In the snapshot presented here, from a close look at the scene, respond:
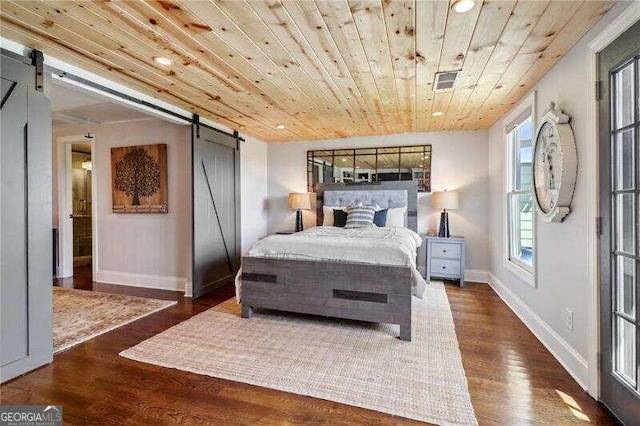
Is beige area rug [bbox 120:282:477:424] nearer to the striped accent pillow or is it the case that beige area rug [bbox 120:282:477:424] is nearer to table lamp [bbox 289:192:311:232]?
the striped accent pillow

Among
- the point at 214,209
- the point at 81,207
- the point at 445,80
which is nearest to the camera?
the point at 445,80

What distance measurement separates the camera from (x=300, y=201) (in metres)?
5.04

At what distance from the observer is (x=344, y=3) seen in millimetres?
1688

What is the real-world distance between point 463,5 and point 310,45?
981 millimetres

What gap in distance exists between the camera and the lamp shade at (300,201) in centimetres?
503

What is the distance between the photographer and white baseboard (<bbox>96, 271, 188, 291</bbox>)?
420 cm

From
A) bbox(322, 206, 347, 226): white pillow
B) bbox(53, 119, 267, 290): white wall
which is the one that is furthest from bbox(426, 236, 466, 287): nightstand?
bbox(53, 119, 267, 290): white wall

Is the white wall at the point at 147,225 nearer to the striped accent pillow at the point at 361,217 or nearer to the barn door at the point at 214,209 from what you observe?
the barn door at the point at 214,209

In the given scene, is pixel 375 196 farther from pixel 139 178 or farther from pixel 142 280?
pixel 142 280

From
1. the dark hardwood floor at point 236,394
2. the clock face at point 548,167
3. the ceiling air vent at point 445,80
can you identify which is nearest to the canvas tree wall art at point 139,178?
the dark hardwood floor at point 236,394

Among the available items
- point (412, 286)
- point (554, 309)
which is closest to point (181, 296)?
point (412, 286)

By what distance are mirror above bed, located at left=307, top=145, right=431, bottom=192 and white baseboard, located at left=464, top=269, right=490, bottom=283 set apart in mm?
1397

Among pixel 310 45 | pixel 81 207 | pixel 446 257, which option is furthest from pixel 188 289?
pixel 81 207

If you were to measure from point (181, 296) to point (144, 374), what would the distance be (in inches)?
75.6
